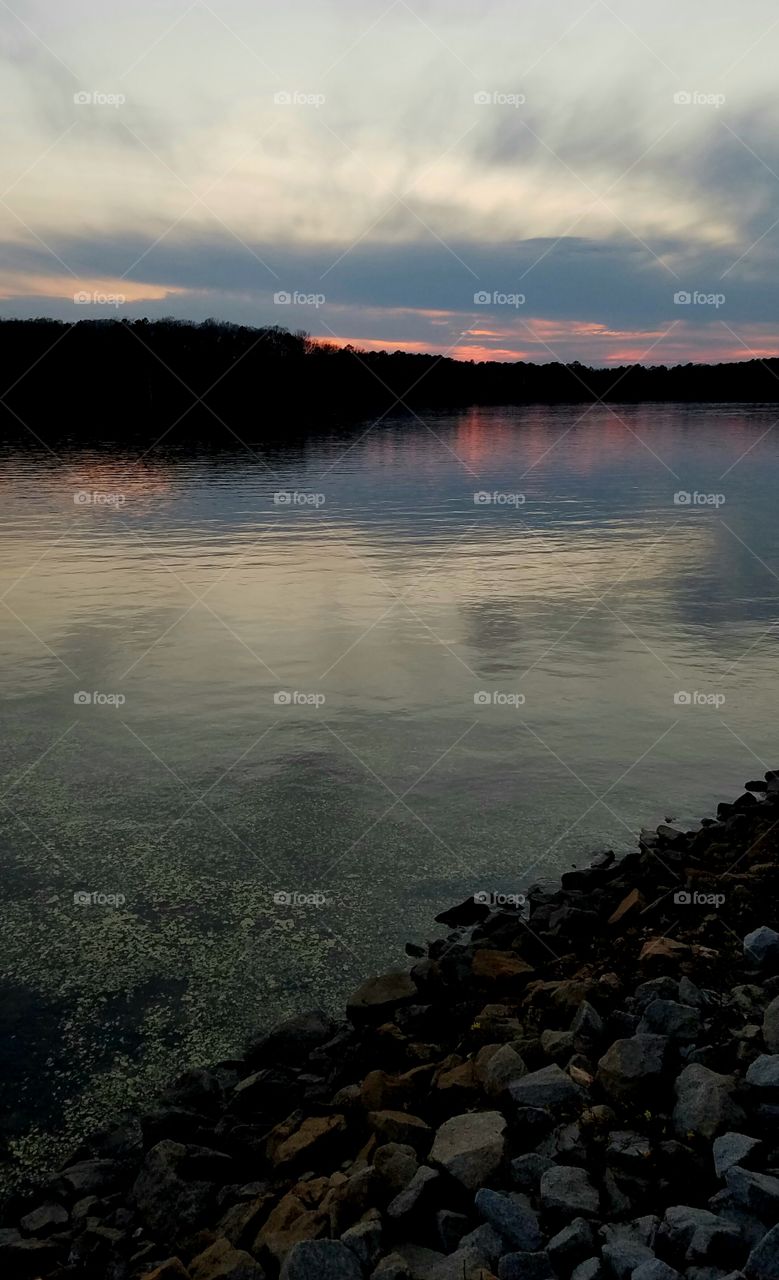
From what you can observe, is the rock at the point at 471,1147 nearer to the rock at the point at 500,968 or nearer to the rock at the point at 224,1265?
the rock at the point at 224,1265

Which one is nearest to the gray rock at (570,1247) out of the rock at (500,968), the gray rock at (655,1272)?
the gray rock at (655,1272)

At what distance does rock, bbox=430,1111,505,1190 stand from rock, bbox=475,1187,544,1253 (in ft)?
0.70

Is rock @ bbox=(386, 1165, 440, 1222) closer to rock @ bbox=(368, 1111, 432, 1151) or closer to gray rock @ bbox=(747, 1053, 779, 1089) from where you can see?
rock @ bbox=(368, 1111, 432, 1151)

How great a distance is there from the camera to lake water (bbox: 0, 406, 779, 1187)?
9.41 m

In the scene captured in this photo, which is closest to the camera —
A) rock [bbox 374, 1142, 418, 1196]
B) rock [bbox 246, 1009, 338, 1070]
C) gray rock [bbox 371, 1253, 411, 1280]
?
gray rock [bbox 371, 1253, 411, 1280]

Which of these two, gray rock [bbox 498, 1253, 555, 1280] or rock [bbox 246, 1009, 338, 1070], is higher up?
gray rock [bbox 498, 1253, 555, 1280]

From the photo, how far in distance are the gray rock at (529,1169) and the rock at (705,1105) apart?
2.90 ft

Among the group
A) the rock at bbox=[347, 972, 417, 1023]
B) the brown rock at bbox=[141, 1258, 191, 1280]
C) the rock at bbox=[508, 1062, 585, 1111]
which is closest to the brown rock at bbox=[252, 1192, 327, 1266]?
the brown rock at bbox=[141, 1258, 191, 1280]

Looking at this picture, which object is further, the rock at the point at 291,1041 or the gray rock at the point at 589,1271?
the rock at the point at 291,1041

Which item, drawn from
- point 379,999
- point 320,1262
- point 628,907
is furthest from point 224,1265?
point 628,907

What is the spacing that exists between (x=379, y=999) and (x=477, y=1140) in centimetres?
267

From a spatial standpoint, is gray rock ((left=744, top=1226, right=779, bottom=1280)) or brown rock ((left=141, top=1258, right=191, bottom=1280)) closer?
gray rock ((left=744, top=1226, right=779, bottom=1280))

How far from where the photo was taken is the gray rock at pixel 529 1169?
19.5 feet

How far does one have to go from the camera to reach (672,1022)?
716cm
